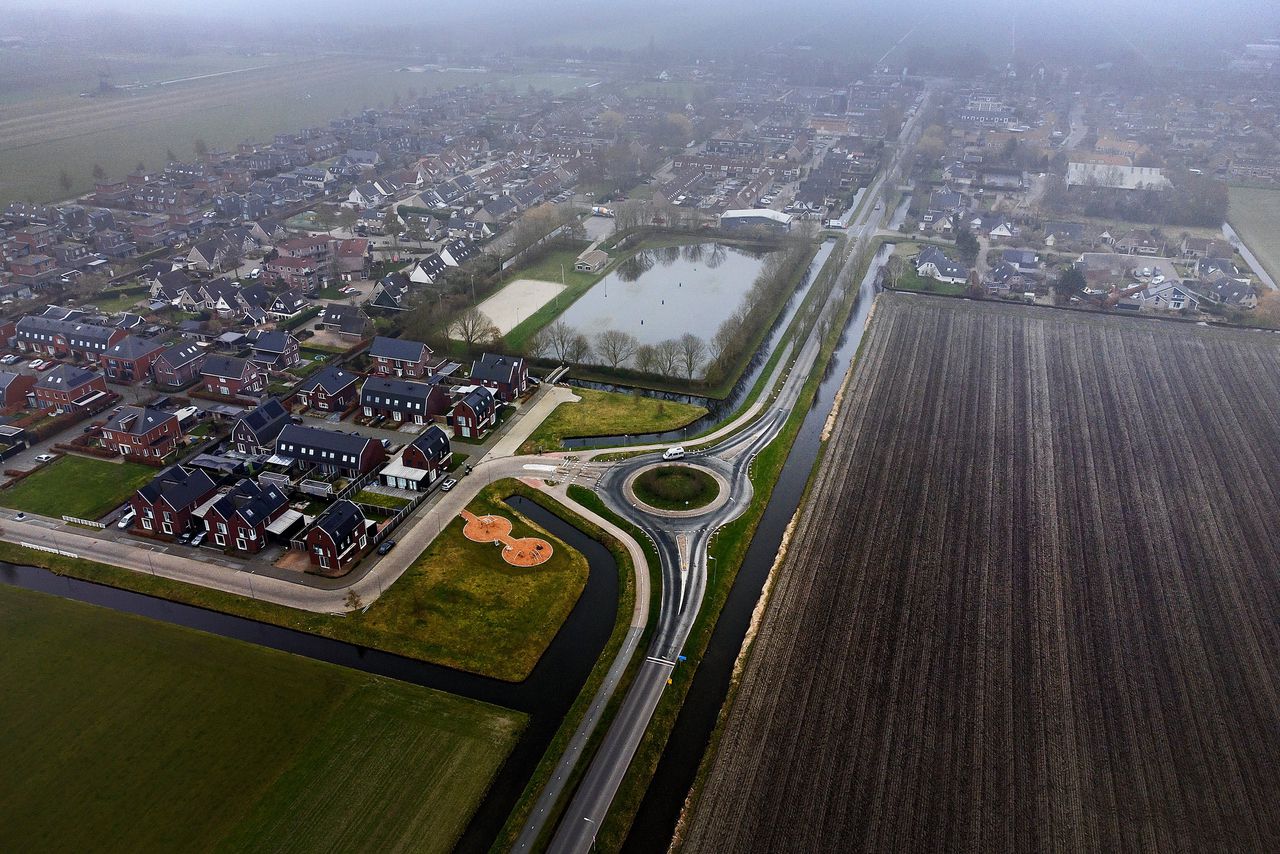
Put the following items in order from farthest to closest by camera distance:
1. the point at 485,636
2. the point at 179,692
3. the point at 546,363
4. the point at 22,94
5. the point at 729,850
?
the point at 22,94
the point at 546,363
the point at 485,636
the point at 179,692
the point at 729,850

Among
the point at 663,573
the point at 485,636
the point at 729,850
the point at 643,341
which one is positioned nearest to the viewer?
the point at 729,850

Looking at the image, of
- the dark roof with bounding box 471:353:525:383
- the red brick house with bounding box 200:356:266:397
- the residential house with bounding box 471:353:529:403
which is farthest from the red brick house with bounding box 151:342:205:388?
the residential house with bounding box 471:353:529:403

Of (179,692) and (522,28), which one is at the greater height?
(522,28)

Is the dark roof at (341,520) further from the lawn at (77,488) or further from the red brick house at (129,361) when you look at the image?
the red brick house at (129,361)

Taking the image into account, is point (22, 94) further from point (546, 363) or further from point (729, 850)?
point (729, 850)

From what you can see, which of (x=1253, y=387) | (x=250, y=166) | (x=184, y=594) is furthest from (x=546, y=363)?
(x=250, y=166)

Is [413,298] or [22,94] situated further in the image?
[22,94]

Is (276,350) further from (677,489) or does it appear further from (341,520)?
(677,489)
